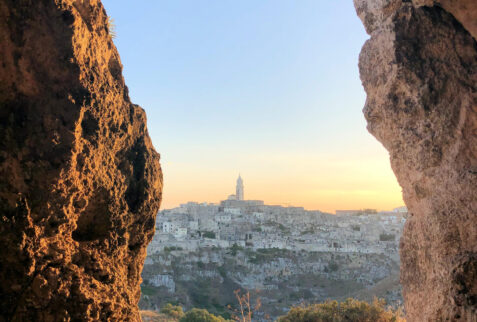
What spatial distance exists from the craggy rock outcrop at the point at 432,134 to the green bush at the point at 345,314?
5.71m

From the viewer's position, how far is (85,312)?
1617mm

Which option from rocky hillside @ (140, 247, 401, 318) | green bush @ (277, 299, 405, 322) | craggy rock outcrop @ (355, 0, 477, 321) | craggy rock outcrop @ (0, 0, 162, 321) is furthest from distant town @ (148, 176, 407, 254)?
craggy rock outcrop @ (0, 0, 162, 321)

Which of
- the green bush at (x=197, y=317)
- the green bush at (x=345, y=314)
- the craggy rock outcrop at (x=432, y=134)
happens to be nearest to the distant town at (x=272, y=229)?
Result: the green bush at (x=197, y=317)

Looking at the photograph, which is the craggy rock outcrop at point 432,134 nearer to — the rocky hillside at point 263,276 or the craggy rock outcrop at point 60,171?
the craggy rock outcrop at point 60,171

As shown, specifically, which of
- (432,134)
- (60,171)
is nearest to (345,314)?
(432,134)

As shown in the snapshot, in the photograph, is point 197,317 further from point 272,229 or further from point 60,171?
point 272,229

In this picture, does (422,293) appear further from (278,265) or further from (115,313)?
(278,265)

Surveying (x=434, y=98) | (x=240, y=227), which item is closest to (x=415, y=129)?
(x=434, y=98)

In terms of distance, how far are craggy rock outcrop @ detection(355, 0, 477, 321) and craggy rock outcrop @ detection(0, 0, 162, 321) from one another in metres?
2.16

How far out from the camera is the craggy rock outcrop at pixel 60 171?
1494mm

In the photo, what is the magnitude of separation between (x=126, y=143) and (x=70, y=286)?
0.96 m

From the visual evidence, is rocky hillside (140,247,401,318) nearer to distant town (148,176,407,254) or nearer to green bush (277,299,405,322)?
distant town (148,176,407,254)

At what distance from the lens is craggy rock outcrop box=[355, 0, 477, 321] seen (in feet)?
8.07

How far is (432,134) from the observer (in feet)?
9.38
